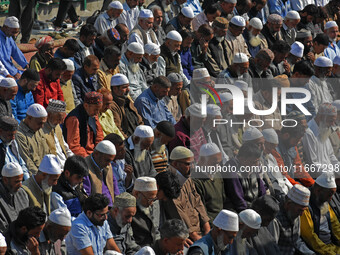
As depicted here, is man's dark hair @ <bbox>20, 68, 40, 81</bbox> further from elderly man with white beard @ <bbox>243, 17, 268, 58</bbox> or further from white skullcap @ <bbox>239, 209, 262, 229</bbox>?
elderly man with white beard @ <bbox>243, 17, 268, 58</bbox>

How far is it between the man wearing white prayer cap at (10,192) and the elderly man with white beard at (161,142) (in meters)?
2.62

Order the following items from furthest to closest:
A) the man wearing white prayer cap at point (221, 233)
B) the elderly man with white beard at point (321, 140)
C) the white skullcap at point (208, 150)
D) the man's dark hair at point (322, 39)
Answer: the man's dark hair at point (322, 39)
the elderly man with white beard at point (321, 140)
the white skullcap at point (208, 150)
the man wearing white prayer cap at point (221, 233)

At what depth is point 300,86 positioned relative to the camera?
49.4ft

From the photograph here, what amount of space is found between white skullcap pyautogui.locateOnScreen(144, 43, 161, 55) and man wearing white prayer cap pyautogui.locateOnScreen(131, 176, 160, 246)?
157 inches

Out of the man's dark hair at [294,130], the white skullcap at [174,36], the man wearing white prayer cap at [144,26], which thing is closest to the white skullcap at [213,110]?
the man's dark hair at [294,130]

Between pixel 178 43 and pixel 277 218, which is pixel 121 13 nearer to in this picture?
pixel 178 43

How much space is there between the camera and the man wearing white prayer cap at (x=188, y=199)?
34.8 feet

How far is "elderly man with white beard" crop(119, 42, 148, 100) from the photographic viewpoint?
1342 cm

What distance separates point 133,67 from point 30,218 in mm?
5181

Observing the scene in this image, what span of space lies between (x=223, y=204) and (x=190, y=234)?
85cm

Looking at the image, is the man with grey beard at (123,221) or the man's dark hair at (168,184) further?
the man's dark hair at (168,184)

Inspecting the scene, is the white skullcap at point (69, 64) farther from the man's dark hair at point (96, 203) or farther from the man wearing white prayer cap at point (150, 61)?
the man's dark hair at point (96, 203)

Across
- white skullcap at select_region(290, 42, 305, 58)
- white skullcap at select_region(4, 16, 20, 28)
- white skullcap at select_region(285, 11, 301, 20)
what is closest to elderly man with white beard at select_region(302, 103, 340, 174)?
white skullcap at select_region(290, 42, 305, 58)

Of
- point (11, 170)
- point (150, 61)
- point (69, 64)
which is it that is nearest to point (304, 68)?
point (150, 61)
